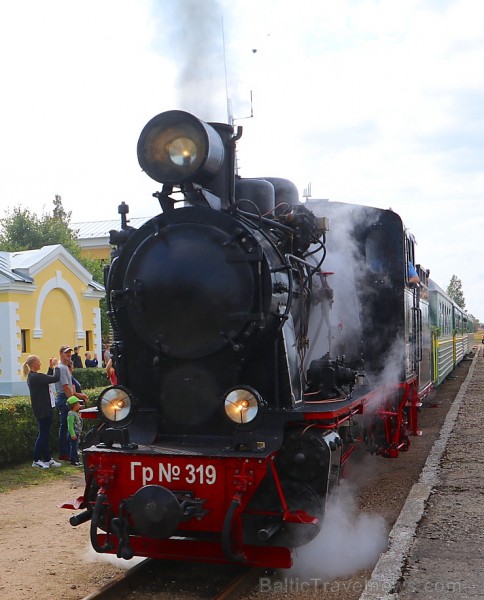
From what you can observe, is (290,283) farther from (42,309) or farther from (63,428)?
(42,309)

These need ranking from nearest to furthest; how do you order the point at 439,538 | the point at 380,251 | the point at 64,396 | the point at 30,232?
the point at 439,538 → the point at 380,251 → the point at 64,396 → the point at 30,232

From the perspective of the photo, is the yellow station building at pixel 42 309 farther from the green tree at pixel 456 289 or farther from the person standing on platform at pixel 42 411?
the green tree at pixel 456 289

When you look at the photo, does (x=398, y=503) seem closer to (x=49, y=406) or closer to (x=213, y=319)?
(x=213, y=319)

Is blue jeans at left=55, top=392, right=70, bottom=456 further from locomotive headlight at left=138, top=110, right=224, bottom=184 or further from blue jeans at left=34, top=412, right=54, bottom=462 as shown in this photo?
locomotive headlight at left=138, top=110, right=224, bottom=184

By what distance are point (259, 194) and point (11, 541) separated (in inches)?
143

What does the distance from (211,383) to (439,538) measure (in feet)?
7.39

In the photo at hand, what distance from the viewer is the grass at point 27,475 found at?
26.4 ft

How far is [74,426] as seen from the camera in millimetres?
8984

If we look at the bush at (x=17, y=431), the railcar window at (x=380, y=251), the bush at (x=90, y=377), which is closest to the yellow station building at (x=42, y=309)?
the bush at (x=90, y=377)

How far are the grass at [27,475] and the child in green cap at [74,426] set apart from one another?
0.13 m

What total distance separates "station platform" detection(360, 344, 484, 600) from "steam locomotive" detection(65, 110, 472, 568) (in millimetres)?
646

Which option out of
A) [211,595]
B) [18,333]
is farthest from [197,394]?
[18,333]

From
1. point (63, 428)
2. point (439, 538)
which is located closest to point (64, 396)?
point (63, 428)

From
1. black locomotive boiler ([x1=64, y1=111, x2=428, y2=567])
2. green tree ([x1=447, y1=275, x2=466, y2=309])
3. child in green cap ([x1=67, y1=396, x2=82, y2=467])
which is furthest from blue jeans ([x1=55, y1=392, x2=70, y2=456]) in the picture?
green tree ([x1=447, y1=275, x2=466, y2=309])
